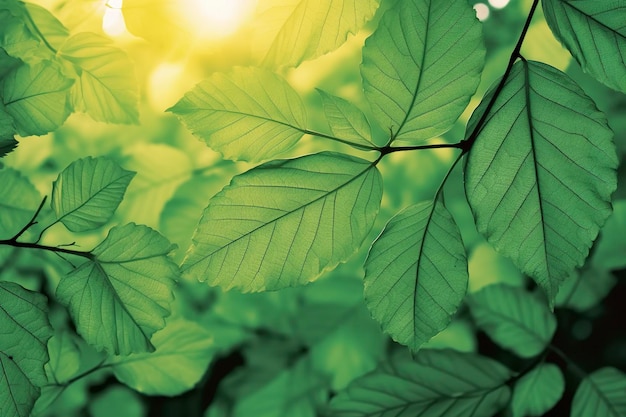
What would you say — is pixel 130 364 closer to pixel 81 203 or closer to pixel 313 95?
pixel 81 203

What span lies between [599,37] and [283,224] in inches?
7.8

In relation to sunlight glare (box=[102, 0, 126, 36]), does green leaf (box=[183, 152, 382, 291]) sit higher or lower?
lower

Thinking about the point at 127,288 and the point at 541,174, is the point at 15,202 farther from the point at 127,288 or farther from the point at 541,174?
the point at 541,174

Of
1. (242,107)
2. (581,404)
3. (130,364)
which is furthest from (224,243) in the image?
(581,404)

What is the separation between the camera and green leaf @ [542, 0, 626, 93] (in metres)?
0.28

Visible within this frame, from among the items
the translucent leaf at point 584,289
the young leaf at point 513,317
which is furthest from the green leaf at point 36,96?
the translucent leaf at point 584,289

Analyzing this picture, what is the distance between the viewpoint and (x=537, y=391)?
1.60ft

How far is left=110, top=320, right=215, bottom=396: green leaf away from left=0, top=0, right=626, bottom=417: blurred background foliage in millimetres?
93

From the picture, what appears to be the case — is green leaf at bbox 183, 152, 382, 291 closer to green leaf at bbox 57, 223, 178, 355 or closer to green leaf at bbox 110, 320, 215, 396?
green leaf at bbox 57, 223, 178, 355

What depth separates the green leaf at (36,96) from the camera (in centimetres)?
33

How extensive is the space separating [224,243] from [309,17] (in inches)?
5.5

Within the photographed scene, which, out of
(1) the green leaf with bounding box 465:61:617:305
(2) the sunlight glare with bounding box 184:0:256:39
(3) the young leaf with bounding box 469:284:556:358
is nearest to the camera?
(1) the green leaf with bounding box 465:61:617:305

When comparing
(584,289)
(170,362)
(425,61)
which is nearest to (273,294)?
(170,362)

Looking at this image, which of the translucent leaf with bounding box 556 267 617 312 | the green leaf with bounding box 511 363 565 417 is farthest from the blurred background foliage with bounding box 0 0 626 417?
the green leaf with bounding box 511 363 565 417
